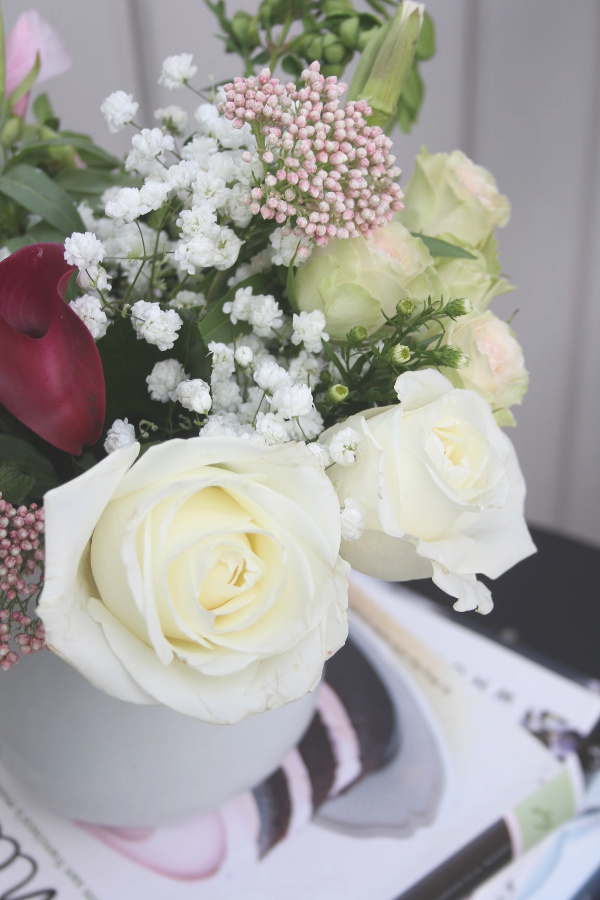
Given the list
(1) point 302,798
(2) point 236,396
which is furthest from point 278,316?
(1) point 302,798

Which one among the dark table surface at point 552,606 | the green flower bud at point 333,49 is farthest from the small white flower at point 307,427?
the dark table surface at point 552,606

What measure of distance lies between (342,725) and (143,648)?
11.8 inches

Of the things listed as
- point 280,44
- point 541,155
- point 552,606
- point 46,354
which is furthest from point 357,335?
point 541,155

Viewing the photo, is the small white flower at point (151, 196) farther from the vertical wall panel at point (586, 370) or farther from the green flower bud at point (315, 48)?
the vertical wall panel at point (586, 370)

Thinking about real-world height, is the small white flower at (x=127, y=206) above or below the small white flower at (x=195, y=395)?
above

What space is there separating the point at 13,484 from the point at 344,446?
0.13 meters

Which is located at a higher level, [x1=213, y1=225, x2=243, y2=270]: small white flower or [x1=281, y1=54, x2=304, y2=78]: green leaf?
[x1=281, y1=54, x2=304, y2=78]: green leaf

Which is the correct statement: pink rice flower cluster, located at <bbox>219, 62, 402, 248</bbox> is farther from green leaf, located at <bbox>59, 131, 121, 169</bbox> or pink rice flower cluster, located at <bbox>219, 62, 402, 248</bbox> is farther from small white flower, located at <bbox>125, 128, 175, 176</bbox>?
green leaf, located at <bbox>59, 131, 121, 169</bbox>

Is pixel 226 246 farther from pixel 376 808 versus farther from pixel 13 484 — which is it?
pixel 376 808

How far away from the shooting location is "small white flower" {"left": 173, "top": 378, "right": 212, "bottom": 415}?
0.92ft

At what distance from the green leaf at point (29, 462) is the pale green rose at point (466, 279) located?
0.64ft

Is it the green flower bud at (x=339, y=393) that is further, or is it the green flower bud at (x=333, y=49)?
the green flower bud at (x=333, y=49)

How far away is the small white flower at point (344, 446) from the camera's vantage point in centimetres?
29

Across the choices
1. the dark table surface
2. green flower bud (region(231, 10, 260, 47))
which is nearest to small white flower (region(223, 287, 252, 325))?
green flower bud (region(231, 10, 260, 47))
